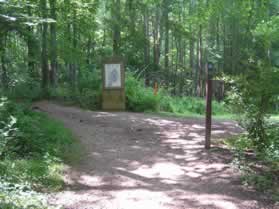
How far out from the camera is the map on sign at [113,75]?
44.4ft

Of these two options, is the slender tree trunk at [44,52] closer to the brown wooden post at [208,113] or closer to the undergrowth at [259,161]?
the brown wooden post at [208,113]

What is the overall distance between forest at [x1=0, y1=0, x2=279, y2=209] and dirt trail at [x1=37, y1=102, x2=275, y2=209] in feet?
1.10

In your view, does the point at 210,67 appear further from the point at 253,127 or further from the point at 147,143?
the point at 147,143

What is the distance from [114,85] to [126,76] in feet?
7.10

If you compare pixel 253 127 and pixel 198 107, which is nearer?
pixel 253 127

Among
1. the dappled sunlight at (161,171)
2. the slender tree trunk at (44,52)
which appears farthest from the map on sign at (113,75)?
the dappled sunlight at (161,171)

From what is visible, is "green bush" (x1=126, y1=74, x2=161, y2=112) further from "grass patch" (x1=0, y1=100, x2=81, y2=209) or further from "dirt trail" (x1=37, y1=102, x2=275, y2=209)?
"grass patch" (x1=0, y1=100, x2=81, y2=209)

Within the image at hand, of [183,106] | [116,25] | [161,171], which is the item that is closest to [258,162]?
[161,171]

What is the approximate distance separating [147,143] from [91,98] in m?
6.03

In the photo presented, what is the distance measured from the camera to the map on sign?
13.5m

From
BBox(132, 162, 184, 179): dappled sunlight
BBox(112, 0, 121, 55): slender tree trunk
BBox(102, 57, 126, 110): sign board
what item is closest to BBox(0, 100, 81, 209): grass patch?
BBox(132, 162, 184, 179): dappled sunlight

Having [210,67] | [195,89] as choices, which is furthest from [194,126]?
[195,89]

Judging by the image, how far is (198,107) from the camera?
1817 centimetres

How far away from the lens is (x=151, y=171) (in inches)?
253
